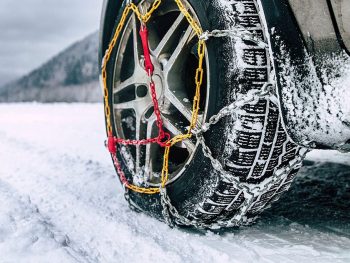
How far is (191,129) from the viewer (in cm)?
152

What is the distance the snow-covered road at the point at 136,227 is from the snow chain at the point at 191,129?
109 mm

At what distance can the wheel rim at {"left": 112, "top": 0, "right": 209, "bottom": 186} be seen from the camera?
1.66m

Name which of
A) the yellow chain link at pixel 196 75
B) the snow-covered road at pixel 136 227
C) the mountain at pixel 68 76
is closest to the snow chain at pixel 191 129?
the yellow chain link at pixel 196 75

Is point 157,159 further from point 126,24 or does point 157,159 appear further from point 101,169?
point 101,169

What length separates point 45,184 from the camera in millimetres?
2510

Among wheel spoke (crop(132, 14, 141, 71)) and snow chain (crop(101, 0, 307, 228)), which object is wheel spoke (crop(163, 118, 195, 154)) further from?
wheel spoke (crop(132, 14, 141, 71))

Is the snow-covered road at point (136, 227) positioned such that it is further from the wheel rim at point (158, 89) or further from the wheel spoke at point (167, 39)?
the wheel spoke at point (167, 39)

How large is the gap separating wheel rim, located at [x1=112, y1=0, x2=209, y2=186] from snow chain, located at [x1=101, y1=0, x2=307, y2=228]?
0.11ft

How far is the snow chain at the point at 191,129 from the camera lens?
1.32 metres

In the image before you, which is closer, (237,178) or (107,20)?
(237,178)

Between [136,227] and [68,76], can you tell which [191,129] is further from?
[68,76]

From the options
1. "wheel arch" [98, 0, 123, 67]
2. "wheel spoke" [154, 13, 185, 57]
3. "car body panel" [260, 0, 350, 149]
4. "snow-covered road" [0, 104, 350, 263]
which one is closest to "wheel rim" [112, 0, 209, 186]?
"wheel spoke" [154, 13, 185, 57]

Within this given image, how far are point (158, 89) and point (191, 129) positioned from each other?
1.04 ft

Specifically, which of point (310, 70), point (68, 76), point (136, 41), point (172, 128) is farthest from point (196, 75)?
point (68, 76)
